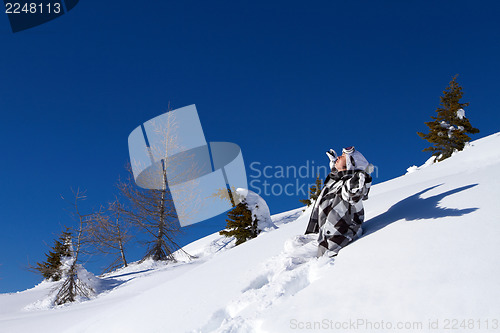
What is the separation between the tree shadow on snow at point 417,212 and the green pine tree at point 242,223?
13.1m

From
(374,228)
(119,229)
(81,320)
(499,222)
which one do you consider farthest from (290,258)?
(119,229)

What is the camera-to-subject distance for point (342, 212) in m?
3.92

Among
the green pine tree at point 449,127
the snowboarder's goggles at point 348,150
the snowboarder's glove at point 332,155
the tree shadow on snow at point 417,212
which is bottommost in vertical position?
the tree shadow on snow at point 417,212

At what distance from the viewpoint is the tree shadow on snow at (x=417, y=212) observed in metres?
3.41

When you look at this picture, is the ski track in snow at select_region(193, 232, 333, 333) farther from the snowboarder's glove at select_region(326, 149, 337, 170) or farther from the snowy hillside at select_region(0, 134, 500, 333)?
the snowboarder's glove at select_region(326, 149, 337, 170)

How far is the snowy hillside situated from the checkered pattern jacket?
0.81ft

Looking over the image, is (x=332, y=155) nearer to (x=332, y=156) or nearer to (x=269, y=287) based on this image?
(x=332, y=156)

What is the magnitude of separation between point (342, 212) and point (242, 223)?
1386 cm

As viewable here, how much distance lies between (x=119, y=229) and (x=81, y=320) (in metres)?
8.71

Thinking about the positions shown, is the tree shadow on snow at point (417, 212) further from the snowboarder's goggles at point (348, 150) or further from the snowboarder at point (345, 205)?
the snowboarder's goggles at point (348, 150)

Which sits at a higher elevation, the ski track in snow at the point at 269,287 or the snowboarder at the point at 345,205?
the snowboarder at the point at 345,205

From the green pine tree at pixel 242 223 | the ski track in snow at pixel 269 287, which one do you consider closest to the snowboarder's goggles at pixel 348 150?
the ski track in snow at pixel 269 287

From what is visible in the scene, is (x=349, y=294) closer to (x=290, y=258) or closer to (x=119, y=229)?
(x=290, y=258)

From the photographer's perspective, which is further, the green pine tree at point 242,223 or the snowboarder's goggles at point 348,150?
the green pine tree at point 242,223
